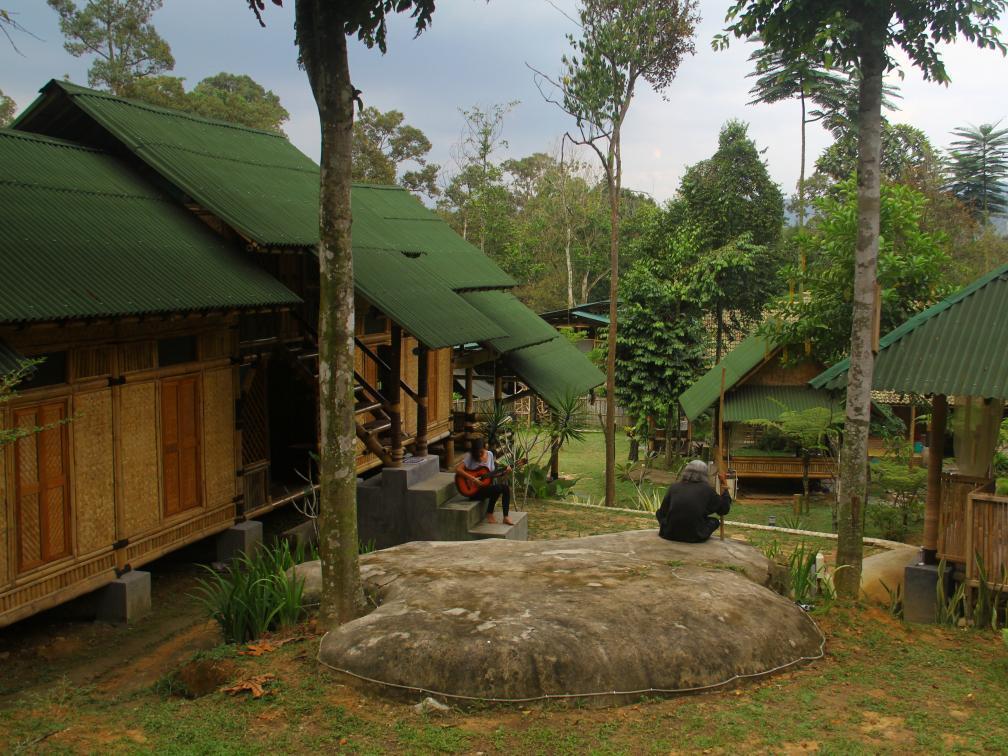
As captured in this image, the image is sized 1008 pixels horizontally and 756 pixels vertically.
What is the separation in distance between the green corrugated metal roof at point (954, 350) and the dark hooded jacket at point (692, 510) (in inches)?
69.4

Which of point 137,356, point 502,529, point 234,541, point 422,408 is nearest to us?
point 137,356

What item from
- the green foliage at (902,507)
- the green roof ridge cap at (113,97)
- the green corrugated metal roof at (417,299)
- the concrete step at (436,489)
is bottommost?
the green foliage at (902,507)

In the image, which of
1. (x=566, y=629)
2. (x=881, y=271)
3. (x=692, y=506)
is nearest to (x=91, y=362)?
(x=566, y=629)

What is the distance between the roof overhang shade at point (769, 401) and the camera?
78.4 ft

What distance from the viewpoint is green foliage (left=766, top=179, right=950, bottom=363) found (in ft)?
54.3

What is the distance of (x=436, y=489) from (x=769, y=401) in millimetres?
14060

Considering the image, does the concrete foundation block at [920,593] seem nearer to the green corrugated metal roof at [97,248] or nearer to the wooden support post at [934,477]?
the wooden support post at [934,477]

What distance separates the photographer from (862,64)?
31.6 ft

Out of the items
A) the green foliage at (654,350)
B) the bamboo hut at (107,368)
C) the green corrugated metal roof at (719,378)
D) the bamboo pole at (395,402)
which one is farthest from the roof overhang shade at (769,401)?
the bamboo hut at (107,368)

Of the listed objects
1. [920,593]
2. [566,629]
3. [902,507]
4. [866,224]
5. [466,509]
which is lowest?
[902,507]

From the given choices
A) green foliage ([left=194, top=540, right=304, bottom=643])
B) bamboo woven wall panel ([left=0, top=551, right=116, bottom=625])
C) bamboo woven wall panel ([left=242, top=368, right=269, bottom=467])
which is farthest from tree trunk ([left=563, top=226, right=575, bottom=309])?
green foliage ([left=194, top=540, right=304, bottom=643])

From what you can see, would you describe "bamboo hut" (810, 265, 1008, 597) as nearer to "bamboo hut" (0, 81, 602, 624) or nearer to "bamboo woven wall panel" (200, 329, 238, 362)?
"bamboo hut" (0, 81, 602, 624)

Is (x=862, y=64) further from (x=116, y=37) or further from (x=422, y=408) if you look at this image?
(x=116, y=37)

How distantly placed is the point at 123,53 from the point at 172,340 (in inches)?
1443
